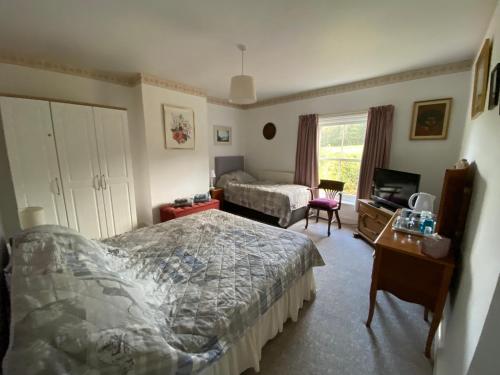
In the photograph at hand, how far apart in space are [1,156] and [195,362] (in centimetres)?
332

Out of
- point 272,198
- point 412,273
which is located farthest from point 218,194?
point 412,273

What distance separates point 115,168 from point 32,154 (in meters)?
0.83

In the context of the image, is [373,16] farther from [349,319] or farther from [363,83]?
[349,319]

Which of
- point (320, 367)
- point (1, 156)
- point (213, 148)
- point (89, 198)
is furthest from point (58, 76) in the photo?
point (320, 367)

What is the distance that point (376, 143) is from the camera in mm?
3414

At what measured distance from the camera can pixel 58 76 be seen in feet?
9.00

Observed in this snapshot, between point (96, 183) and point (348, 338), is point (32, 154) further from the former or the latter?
point (348, 338)

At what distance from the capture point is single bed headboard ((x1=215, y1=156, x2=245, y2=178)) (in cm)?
489

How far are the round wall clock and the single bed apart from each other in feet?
3.70

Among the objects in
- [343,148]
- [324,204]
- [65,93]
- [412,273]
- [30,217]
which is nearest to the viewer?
[412,273]

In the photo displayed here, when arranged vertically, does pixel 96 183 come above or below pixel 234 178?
above

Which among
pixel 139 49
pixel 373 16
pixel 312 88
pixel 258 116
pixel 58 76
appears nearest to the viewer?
pixel 373 16

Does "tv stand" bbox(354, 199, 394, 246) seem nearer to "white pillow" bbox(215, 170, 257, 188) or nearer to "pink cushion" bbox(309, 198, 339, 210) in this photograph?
"pink cushion" bbox(309, 198, 339, 210)

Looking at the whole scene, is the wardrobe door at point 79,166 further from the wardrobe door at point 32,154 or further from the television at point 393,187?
the television at point 393,187
